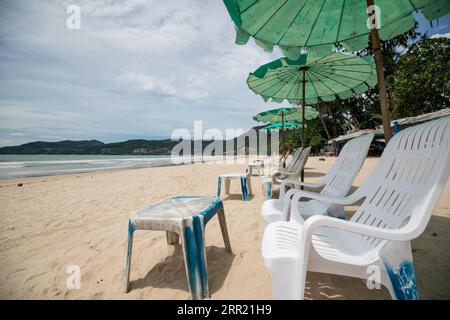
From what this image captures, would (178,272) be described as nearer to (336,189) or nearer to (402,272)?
(402,272)

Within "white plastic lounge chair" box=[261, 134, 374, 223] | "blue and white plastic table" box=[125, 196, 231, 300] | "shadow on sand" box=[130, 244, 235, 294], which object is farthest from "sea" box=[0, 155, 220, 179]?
"white plastic lounge chair" box=[261, 134, 374, 223]

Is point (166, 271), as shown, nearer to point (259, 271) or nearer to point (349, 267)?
point (259, 271)

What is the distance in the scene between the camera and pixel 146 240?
2855 mm

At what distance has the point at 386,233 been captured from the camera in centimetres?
103

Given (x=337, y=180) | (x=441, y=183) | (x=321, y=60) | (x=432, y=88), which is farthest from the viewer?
(x=432, y=88)

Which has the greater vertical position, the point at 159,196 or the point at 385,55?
the point at 385,55

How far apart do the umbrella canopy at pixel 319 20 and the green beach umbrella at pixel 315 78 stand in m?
0.32

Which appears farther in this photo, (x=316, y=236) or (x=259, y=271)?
(x=259, y=271)

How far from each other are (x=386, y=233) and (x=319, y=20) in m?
2.56

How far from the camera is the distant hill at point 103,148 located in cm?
6494

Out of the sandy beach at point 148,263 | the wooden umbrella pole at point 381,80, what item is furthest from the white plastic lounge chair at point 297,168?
the wooden umbrella pole at point 381,80

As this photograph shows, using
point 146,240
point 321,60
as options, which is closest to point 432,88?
point 321,60

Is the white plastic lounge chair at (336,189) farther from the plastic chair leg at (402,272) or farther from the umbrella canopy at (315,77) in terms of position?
the umbrella canopy at (315,77)
